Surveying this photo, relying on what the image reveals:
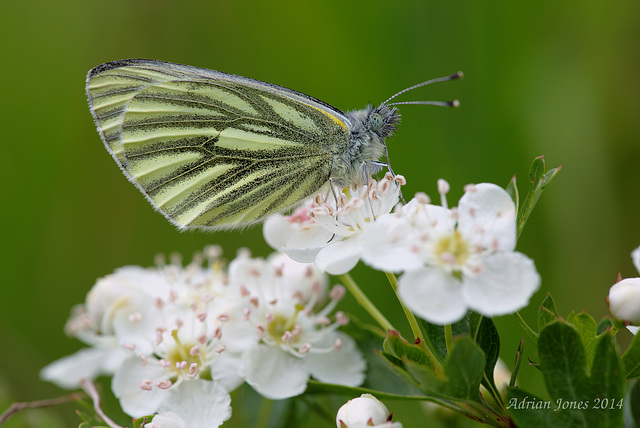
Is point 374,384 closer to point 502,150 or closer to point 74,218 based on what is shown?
point 502,150

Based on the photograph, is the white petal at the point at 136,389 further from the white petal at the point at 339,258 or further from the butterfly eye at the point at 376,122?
the butterfly eye at the point at 376,122

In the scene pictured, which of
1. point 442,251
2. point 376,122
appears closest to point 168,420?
point 442,251

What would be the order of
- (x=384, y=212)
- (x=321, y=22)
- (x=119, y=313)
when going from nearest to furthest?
1. (x=384, y=212)
2. (x=119, y=313)
3. (x=321, y=22)

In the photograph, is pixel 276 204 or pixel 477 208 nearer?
pixel 477 208

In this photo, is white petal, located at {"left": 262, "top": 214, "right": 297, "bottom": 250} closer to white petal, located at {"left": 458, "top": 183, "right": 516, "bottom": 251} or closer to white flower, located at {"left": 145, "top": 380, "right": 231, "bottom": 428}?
white flower, located at {"left": 145, "top": 380, "right": 231, "bottom": 428}

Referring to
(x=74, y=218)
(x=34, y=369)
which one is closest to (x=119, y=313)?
(x=34, y=369)

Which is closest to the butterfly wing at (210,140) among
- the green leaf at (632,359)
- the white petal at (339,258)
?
the white petal at (339,258)

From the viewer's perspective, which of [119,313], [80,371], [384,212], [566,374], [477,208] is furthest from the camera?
[80,371]
